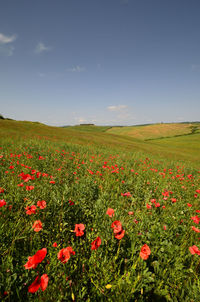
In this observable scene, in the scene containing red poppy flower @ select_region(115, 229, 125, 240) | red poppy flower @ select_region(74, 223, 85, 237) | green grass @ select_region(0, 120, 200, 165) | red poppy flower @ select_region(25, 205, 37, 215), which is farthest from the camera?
green grass @ select_region(0, 120, 200, 165)

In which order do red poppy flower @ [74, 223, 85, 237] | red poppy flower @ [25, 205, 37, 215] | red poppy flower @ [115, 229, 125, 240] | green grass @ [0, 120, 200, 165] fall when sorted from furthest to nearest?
green grass @ [0, 120, 200, 165] < red poppy flower @ [25, 205, 37, 215] < red poppy flower @ [74, 223, 85, 237] < red poppy flower @ [115, 229, 125, 240]

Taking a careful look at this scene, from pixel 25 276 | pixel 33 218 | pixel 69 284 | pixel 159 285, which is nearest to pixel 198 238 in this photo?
pixel 159 285

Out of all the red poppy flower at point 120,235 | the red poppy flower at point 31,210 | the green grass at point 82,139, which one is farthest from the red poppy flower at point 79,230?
the green grass at point 82,139

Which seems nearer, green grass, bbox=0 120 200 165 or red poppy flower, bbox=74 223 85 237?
red poppy flower, bbox=74 223 85 237

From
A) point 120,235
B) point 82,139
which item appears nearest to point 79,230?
point 120,235

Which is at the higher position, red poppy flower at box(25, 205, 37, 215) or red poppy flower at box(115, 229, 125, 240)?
red poppy flower at box(25, 205, 37, 215)

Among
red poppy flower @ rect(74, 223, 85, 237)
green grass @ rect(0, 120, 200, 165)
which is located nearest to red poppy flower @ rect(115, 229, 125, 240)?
red poppy flower @ rect(74, 223, 85, 237)

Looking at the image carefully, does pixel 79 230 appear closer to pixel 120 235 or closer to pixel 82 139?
pixel 120 235

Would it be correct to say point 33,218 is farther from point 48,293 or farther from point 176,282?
point 176,282

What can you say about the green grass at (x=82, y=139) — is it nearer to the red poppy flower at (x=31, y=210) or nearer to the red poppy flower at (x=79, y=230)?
the red poppy flower at (x=31, y=210)

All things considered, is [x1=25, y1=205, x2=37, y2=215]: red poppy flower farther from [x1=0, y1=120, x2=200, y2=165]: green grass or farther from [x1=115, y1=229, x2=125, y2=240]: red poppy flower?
[x1=0, y1=120, x2=200, y2=165]: green grass

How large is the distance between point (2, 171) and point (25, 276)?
434cm

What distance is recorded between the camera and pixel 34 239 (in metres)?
2.09

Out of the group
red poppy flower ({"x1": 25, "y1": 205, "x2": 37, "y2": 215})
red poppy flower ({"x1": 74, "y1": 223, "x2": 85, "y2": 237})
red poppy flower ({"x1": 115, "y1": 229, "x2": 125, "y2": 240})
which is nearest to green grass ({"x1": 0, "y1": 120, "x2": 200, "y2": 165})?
red poppy flower ({"x1": 25, "y1": 205, "x2": 37, "y2": 215})
